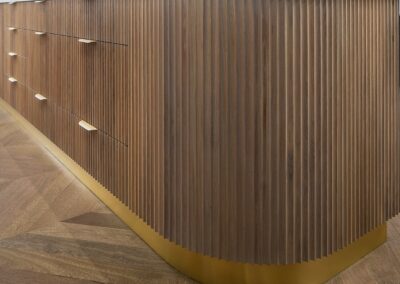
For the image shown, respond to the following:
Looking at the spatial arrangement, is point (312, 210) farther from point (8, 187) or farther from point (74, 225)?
point (8, 187)

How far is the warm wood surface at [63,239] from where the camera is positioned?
1.67m

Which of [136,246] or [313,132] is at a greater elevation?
[313,132]

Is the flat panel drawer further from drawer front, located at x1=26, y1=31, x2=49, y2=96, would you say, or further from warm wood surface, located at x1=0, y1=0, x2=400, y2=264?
warm wood surface, located at x1=0, y1=0, x2=400, y2=264

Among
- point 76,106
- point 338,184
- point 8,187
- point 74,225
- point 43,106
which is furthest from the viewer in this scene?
point 43,106

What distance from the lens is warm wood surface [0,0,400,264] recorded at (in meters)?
1.30

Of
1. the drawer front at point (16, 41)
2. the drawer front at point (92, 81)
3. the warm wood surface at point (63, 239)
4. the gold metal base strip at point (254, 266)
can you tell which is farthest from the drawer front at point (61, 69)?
the gold metal base strip at point (254, 266)

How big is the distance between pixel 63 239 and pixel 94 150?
1.21ft

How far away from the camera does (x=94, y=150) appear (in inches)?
84.2

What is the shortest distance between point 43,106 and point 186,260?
1584 millimetres

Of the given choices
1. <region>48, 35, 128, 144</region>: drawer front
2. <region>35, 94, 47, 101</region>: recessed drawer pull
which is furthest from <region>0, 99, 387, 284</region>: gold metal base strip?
<region>35, 94, 47, 101</region>: recessed drawer pull

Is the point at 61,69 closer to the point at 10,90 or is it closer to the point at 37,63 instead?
the point at 37,63

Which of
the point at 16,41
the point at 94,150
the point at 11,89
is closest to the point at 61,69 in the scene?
the point at 94,150

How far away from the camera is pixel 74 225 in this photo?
6.84 ft

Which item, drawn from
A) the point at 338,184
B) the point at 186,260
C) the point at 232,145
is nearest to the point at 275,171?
the point at 232,145
